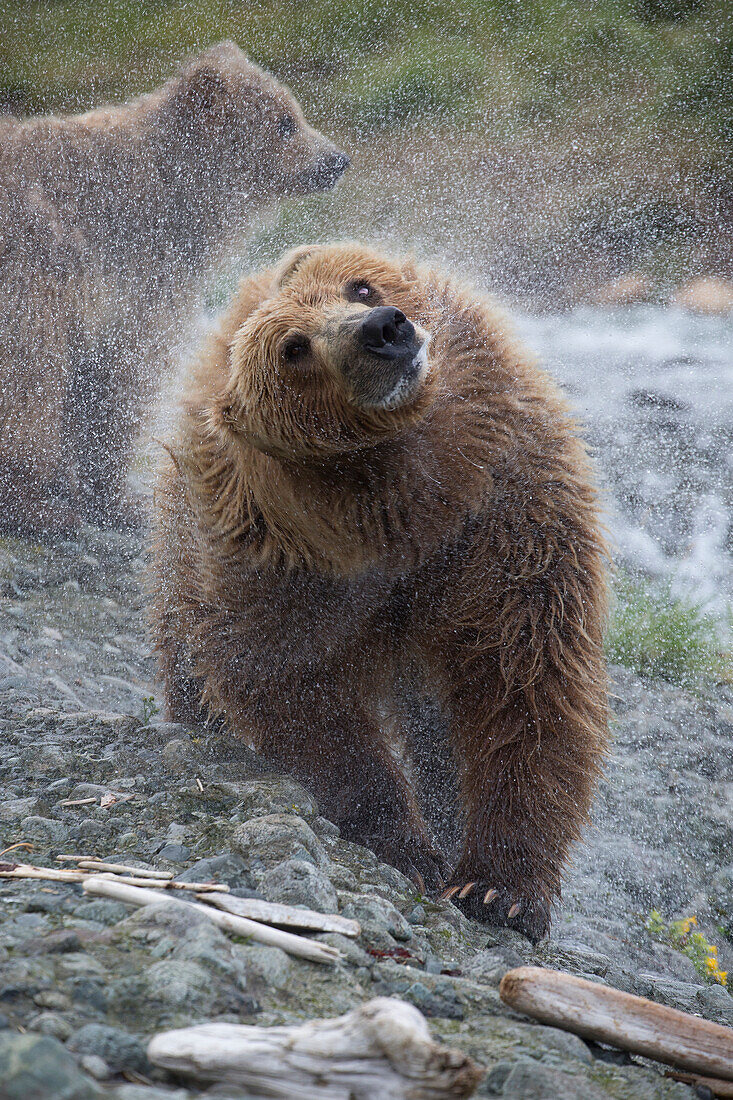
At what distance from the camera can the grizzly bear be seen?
22.9 ft

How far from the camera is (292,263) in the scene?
3660 millimetres

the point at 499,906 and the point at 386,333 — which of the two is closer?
the point at 386,333

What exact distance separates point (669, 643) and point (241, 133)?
4.74 m

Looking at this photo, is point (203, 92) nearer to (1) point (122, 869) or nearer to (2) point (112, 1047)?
(1) point (122, 869)

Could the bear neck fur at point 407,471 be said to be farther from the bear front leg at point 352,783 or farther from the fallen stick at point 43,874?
the fallen stick at point 43,874

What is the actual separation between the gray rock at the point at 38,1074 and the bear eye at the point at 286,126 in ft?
23.0

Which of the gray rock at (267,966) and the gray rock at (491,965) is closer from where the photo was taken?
the gray rock at (267,966)

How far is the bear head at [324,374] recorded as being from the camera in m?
3.12

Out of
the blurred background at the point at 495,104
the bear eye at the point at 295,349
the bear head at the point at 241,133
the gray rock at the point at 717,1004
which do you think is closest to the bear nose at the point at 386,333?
the bear eye at the point at 295,349

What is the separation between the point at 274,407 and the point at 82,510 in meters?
4.69

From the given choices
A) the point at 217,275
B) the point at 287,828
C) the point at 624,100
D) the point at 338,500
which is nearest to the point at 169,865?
the point at 287,828

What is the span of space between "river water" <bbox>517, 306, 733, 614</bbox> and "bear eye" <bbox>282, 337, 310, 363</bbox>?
4.49 meters

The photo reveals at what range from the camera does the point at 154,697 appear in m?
5.80

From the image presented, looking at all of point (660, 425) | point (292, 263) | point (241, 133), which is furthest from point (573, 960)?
point (660, 425)
